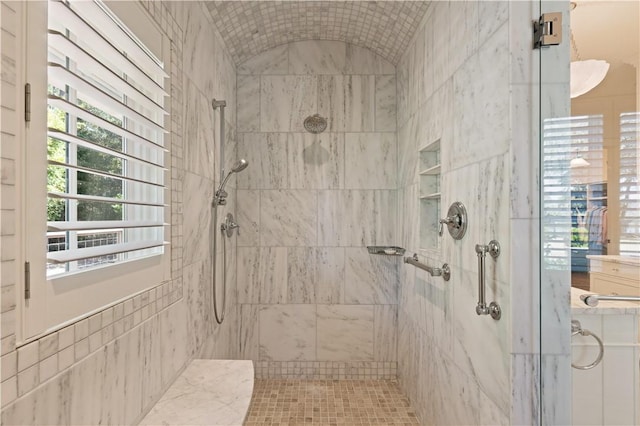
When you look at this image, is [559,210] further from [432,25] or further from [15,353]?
[15,353]

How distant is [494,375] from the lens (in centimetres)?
123

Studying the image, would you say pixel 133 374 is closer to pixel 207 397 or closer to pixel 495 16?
pixel 207 397

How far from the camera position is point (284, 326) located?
277 centimetres

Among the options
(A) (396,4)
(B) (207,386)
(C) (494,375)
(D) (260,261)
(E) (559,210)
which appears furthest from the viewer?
(D) (260,261)

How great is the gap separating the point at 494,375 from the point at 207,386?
1132mm

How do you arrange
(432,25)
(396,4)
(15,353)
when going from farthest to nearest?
1. (396,4)
2. (432,25)
3. (15,353)

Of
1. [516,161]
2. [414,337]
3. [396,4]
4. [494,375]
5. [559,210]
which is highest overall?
[396,4]

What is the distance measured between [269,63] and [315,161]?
35.2 inches

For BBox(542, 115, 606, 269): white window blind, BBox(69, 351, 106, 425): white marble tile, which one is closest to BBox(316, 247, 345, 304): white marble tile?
BBox(542, 115, 606, 269): white window blind

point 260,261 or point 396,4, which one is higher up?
point 396,4

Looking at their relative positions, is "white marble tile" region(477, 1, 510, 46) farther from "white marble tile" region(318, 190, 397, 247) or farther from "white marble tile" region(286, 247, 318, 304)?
"white marble tile" region(286, 247, 318, 304)

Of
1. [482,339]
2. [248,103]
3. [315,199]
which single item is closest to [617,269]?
[482,339]

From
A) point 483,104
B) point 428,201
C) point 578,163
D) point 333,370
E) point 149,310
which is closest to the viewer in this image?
point 578,163

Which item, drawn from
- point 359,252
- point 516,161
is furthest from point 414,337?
point 516,161
